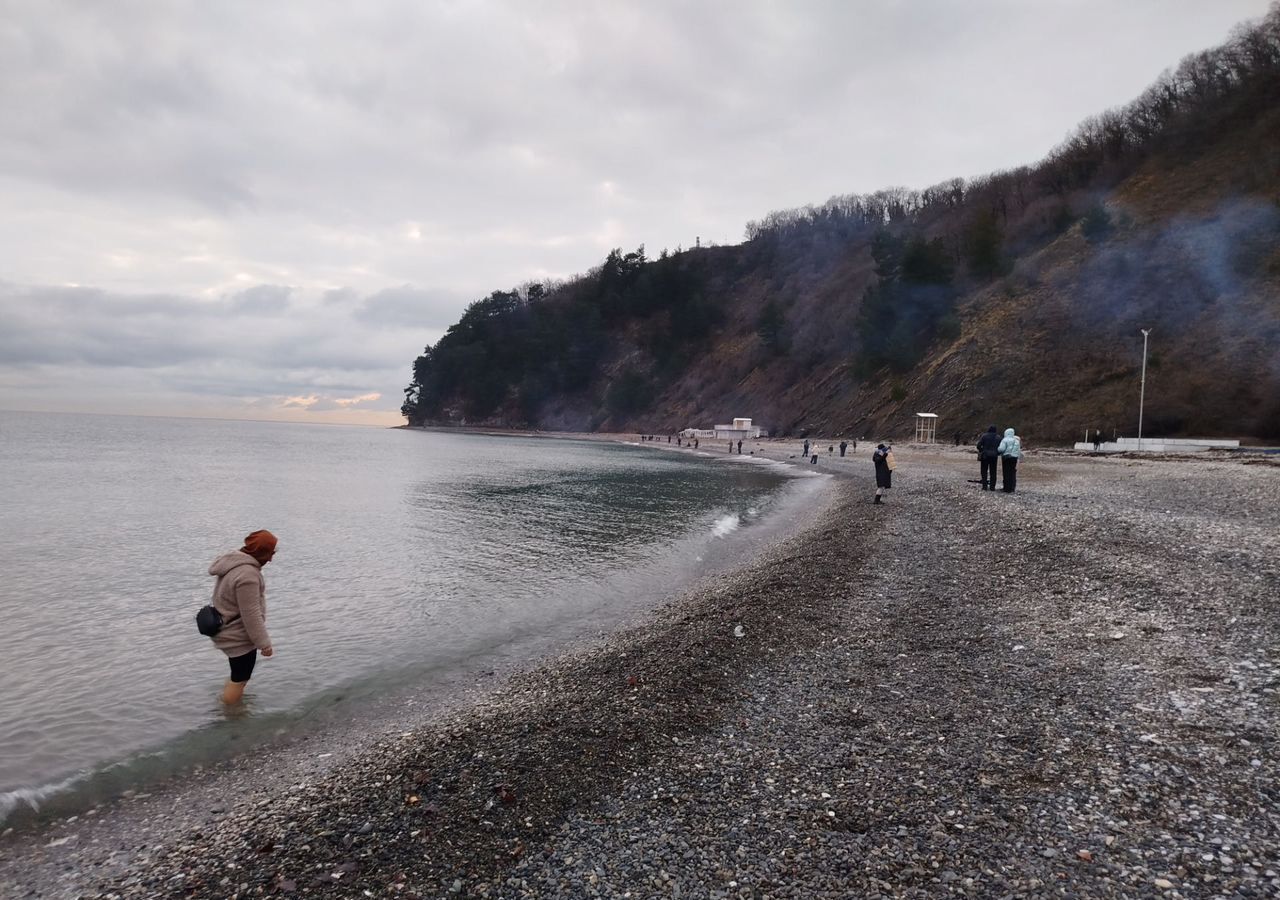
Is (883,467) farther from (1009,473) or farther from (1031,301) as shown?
(1031,301)

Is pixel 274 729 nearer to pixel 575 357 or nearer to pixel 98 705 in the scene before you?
pixel 98 705

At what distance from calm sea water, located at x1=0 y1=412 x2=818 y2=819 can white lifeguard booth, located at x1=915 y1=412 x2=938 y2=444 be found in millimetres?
25435

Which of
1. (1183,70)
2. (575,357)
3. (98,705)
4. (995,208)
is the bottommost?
(98,705)

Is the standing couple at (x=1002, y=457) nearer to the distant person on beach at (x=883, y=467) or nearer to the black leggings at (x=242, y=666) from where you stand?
the distant person on beach at (x=883, y=467)

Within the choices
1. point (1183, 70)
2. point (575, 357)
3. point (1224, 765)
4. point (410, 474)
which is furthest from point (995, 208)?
point (1224, 765)

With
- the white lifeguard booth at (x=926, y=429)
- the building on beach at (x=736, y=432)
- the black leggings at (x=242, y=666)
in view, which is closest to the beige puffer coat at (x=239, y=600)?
the black leggings at (x=242, y=666)

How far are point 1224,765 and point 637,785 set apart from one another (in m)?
4.90

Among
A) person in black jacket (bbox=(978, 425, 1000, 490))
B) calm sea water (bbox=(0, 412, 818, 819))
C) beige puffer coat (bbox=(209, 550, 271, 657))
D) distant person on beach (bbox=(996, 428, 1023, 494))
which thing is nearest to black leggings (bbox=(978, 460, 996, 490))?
person in black jacket (bbox=(978, 425, 1000, 490))

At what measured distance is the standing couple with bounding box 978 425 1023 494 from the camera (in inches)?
912

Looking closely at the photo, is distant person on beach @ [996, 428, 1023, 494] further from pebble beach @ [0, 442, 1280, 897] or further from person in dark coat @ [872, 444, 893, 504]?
pebble beach @ [0, 442, 1280, 897]

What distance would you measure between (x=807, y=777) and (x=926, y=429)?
59.3 meters

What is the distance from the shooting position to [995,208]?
97625 mm

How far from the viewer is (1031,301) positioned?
6419 centimetres

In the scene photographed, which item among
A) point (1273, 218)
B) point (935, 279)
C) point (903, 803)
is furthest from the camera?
point (935, 279)
